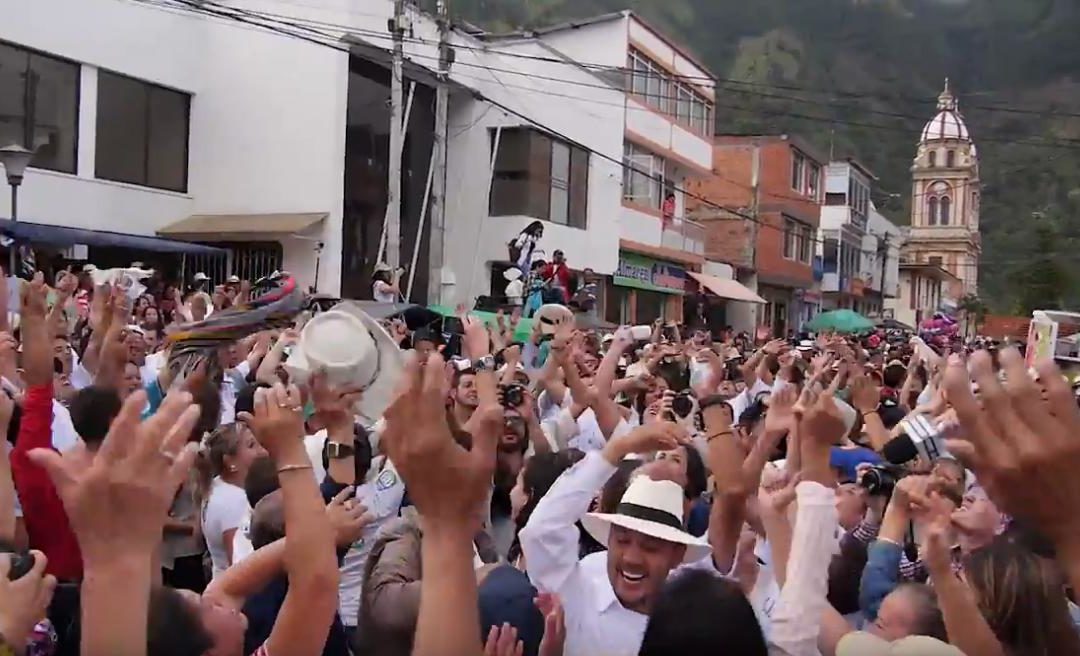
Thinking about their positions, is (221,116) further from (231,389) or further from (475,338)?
(475,338)

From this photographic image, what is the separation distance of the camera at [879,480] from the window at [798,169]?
A: 40.9 meters

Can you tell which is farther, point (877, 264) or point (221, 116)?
point (877, 264)

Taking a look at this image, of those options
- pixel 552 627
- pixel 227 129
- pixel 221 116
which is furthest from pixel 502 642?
pixel 221 116

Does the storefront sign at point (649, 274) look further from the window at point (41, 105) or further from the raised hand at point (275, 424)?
the raised hand at point (275, 424)

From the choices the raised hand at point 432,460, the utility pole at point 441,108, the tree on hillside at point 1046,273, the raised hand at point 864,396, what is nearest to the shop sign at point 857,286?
the tree on hillside at point 1046,273

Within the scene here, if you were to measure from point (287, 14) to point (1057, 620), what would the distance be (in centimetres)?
1828

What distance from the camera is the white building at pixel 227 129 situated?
17656mm

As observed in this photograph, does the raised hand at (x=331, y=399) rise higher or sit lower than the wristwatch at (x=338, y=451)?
higher

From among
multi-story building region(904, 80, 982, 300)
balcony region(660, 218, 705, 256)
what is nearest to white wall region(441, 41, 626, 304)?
balcony region(660, 218, 705, 256)

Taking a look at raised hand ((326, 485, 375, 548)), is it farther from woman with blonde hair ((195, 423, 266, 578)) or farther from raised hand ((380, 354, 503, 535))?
woman with blonde hair ((195, 423, 266, 578))

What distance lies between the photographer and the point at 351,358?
511 centimetres

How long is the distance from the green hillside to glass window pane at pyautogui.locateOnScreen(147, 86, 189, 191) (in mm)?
12984

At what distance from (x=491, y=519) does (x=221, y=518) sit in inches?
43.6

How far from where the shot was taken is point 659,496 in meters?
3.64
